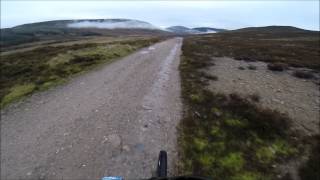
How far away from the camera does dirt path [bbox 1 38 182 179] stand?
788 cm

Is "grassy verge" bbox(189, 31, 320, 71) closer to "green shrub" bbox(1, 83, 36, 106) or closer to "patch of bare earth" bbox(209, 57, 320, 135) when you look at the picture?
"patch of bare earth" bbox(209, 57, 320, 135)

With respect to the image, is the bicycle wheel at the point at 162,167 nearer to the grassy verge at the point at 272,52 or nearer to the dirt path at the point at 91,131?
the dirt path at the point at 91,131

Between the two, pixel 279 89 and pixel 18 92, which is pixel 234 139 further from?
pixel 18 92

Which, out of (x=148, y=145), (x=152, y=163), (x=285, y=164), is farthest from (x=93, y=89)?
(x=285, y=164)

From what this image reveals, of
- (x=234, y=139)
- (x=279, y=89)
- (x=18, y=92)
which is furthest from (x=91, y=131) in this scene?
(x=279, y=89)

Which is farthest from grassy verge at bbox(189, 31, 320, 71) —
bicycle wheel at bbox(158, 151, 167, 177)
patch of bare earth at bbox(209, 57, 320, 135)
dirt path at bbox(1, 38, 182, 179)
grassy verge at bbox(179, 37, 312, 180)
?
bicycle wheel at bbox(158, 151, 167, 177)

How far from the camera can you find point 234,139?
949cm

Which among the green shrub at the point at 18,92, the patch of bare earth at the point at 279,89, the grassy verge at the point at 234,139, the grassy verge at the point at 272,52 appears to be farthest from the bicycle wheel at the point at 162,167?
the grassy verge at the point at 272,52

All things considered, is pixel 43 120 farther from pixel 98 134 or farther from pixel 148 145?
pixel 148 145

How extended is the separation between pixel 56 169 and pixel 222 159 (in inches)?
215

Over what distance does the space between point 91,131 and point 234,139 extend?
5903 millimetres

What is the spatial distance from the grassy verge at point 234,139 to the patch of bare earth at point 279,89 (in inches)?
36.3

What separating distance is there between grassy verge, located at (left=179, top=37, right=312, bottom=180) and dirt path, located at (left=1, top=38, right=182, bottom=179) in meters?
0.72

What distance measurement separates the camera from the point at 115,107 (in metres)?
12.9
